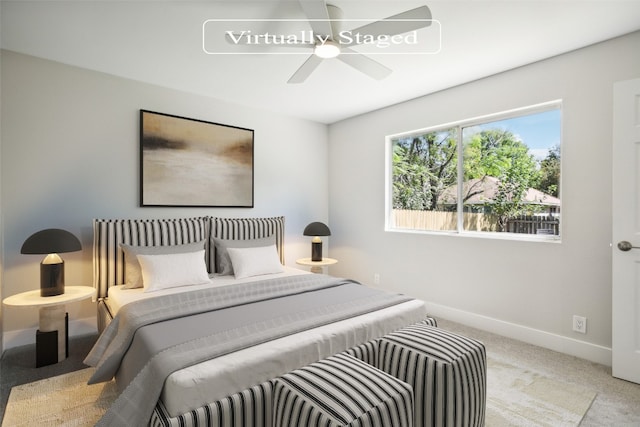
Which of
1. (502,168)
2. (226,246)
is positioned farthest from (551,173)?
(226,246)

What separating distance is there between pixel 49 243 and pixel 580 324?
14.1 ft

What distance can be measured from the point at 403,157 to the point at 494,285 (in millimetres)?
1879

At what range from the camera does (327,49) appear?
2232 mm

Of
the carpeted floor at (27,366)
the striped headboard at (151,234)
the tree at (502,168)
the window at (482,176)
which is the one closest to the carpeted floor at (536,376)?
the carpeted floor at (27,366)

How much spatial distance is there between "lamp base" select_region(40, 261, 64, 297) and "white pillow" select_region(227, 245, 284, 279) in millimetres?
1388

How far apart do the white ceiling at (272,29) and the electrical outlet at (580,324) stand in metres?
2.25

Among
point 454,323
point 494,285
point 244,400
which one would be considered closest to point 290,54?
point 244,400

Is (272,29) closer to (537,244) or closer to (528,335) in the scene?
(537,244)

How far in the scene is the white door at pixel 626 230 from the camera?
227 cm

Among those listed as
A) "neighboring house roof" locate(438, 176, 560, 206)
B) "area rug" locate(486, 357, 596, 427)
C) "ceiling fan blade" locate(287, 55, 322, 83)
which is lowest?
"area rug" locate(486, 357, 596, 427)

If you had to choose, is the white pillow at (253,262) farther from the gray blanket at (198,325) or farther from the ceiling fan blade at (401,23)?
the ceiling fan blade at (401,23)

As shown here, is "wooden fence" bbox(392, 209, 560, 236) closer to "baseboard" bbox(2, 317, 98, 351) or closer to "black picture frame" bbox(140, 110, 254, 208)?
"black picture frame" bbox(140, 110, 254, 208)

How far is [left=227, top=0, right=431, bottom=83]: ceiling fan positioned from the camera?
1.83 meters

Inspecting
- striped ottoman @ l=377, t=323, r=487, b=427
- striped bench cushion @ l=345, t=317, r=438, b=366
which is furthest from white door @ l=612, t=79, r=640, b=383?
striped bench cushion @ l=345, t=317, r=438, b=366
